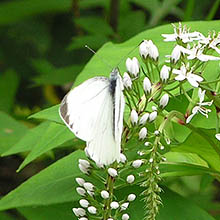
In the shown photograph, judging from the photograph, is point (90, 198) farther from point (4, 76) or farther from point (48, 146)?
point (4, 76)

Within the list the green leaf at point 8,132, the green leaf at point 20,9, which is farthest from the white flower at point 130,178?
the green leaf at point 20,9

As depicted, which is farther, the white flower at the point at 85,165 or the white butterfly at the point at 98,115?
the white flower at the point at 85,165

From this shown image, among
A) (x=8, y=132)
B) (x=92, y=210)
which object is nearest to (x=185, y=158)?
(x=92, y=210)

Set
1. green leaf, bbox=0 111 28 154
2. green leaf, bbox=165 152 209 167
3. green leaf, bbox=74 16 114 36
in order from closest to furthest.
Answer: green leaf, bbox=165 152 209 167 < green leaf, bbox=0 111 28 154 < green leaf, bbox=74 16 114 36

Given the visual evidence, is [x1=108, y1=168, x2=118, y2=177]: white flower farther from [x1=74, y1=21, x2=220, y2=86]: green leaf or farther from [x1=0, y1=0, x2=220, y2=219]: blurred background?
[x1=0, y1=0, x2=220, y2=219]: blurred background

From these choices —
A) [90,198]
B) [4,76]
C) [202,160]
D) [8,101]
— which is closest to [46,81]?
[8,101]

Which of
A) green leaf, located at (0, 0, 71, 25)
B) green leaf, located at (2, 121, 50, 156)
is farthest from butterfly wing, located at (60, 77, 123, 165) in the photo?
green leaf, located at (0, 0, 71, 25)

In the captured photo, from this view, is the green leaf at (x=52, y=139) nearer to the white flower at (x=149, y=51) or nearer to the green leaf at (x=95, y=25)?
the white flower at (x=149, y=51)
